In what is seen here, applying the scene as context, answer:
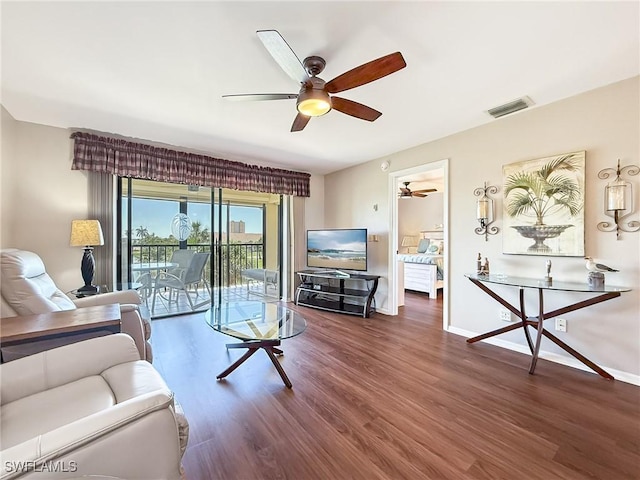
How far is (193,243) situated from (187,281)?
0.58 m

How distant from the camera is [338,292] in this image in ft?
14.5

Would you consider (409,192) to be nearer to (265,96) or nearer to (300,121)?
(300,121)

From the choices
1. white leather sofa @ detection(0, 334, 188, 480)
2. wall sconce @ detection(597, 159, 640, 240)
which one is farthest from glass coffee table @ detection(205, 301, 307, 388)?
wall sconce @ detection(597, 159, 640, 240)

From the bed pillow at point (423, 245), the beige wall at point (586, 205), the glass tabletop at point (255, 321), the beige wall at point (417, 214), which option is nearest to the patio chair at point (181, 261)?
the glass tabletop at point (255, 321)

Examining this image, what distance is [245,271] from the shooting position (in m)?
4.87

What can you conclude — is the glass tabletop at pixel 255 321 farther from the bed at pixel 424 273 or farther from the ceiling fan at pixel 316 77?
the bed at pixel 424 273

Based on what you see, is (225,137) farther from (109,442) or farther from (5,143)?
(109,442)

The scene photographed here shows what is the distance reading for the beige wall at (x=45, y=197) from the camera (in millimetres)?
2896

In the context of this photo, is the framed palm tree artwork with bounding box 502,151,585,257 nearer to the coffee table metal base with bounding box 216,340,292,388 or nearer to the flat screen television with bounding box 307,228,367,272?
the flat screen television with bounding box 307,228,367,272

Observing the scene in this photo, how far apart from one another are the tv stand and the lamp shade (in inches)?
111

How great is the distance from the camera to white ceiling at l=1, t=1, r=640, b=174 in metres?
1.58

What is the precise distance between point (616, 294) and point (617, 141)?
1270 mm

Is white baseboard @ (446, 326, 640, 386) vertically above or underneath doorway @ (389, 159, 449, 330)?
underneath

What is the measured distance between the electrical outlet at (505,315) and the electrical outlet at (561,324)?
1.31 ft
